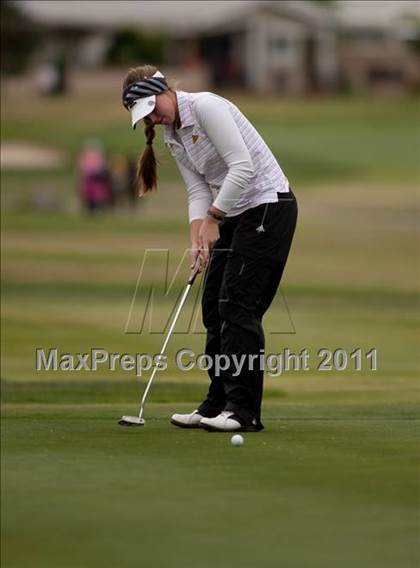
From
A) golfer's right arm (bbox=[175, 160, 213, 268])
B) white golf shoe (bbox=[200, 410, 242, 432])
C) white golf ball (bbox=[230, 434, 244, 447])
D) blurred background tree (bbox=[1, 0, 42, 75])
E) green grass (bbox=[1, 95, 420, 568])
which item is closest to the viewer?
green grass (bbox=[1, 95, 420, 568])

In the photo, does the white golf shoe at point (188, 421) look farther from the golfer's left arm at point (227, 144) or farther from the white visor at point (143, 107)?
the white visor at point (143, 107)

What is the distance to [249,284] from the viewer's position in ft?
27.9

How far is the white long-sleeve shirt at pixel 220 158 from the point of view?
27.1 feet

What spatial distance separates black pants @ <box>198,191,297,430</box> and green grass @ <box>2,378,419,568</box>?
0.84 feet

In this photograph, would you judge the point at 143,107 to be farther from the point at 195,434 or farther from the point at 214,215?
the point at 195,434

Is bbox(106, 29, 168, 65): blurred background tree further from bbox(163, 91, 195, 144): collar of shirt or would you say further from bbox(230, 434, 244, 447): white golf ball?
bbox(230, 434, 244, 447): white golf ball

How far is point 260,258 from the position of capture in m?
8.51

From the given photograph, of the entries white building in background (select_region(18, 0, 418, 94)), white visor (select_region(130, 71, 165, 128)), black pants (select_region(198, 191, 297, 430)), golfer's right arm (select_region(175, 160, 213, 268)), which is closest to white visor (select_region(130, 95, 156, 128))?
white visor (select_region(130, 71, 165, 128))

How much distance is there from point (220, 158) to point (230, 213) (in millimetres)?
288

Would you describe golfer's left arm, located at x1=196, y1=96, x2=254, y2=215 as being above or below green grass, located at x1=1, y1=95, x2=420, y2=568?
above

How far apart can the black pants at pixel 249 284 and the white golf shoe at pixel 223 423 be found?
4 cm

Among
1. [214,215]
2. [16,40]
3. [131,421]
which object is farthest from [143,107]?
[16,40]

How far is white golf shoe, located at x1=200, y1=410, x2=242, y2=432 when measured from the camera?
8.35 metres

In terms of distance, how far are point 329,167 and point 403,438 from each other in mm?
58973
